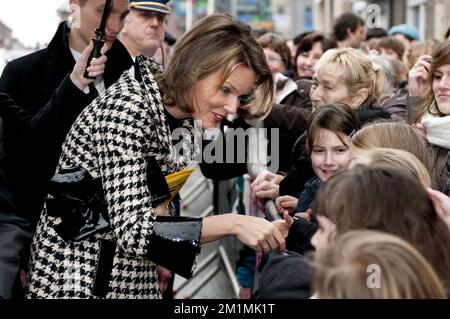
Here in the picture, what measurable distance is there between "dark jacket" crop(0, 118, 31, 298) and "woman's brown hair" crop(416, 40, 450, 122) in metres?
2.05

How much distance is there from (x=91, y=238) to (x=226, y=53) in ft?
2.63

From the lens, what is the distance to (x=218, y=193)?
8.29 meters

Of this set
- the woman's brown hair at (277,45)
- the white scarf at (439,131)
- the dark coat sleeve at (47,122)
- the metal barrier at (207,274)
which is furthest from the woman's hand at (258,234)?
the woman's brown hair at (277,45)

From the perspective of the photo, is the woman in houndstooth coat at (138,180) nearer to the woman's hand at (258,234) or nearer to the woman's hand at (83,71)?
the woman's hand at (258,234)

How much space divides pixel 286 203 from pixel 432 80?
99cm

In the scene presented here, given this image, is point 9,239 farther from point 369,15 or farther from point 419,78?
point 369,15

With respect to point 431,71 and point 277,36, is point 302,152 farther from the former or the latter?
point 277,36

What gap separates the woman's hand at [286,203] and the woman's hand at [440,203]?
144 centimetres

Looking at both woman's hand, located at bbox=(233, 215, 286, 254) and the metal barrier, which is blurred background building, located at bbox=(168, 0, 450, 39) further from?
the metal barrier

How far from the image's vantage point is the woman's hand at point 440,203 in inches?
89.2

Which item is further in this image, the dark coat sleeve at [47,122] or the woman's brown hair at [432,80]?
the woman's brown hair at [432,80]

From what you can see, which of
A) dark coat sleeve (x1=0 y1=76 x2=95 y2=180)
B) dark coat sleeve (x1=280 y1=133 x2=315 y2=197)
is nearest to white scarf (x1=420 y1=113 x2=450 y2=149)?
dark coat sleeve (x1=280 y1=133 x2=315 y2=197)

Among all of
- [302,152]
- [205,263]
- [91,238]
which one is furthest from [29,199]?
[205,263]

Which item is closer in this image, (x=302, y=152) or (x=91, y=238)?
(x=91, y=238)
